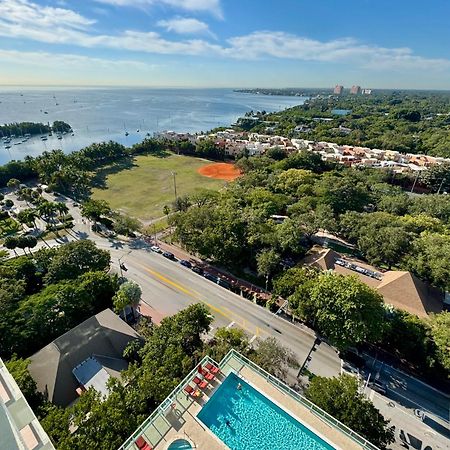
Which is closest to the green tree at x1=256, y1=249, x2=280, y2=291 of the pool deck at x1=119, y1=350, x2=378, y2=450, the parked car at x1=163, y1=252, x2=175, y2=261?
the parked car at x1=163, y1=252, x2=175, y2=261

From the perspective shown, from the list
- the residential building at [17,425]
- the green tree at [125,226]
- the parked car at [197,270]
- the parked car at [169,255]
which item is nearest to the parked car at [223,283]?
the parked car at [197,270]

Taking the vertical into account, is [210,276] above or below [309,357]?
below

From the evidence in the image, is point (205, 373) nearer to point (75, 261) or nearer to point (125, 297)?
point (125, 297)

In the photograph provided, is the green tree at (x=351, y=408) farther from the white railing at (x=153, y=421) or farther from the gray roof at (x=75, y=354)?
the gray roof at (x=75, y=354)

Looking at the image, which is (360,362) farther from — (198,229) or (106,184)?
(106,184)

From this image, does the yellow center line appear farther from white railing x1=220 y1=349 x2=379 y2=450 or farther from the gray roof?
white railing x1=220 y1=349 x2=379 y2=450

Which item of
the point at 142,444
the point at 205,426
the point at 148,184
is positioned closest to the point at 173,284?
the point at 205,426
